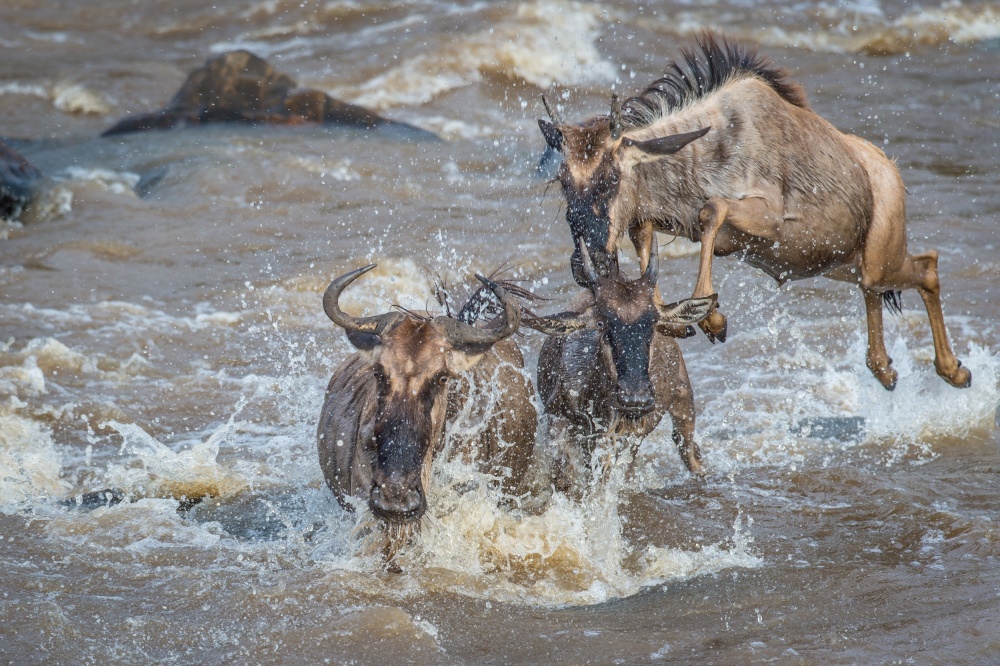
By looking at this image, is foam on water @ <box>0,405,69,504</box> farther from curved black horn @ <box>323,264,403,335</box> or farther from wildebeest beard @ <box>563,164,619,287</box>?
wildebeest beard @ <box>563,164,619,287</box>

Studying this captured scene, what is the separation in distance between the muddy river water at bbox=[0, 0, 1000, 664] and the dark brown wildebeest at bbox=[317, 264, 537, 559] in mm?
333

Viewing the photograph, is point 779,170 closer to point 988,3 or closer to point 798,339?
point 798,339

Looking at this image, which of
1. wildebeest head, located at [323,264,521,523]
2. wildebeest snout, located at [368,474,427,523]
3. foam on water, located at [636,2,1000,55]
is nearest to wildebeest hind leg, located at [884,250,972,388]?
wildebeest head, located at [323,264,521,523]

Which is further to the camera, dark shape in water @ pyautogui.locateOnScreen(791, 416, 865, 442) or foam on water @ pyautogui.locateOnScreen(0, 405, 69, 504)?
dark shape in water @ pyautogui.locateOnScreen(791, 416, 865, 442)

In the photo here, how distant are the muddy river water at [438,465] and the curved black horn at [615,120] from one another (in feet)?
7.20

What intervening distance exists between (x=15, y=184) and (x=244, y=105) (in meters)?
4.27

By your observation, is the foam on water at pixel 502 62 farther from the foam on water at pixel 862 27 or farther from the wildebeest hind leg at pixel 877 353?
the wildebeest hind leg at pixel 877 353

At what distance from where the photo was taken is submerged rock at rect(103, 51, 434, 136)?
16469mm

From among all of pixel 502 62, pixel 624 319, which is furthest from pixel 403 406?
pixel 502 62

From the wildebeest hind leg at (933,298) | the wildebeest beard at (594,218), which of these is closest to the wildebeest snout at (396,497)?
the wildebeest beard at (594,218)

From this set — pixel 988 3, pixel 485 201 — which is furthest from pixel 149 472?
pixel 988 3

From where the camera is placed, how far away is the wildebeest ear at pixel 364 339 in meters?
5.73

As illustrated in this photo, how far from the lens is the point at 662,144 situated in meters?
6.82

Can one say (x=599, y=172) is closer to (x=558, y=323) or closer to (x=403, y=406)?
(x=558, y=323)
